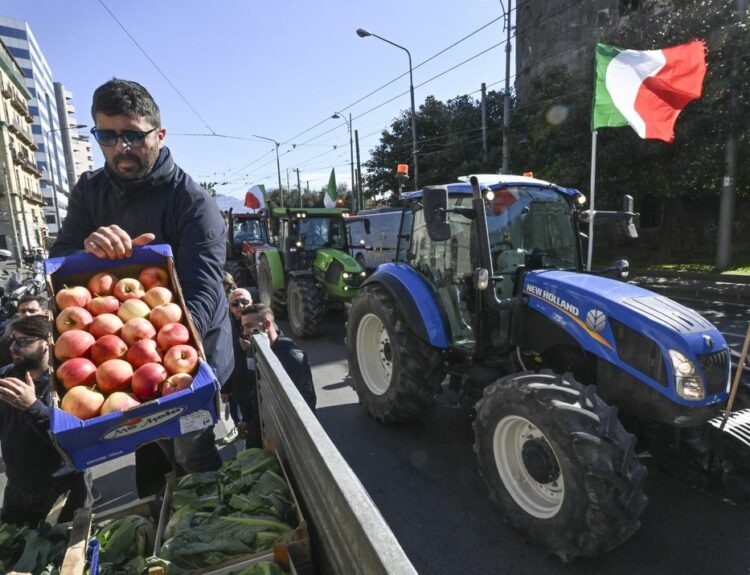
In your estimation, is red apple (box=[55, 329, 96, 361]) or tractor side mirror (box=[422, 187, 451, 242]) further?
tractor side mirror (box=[422, 187, 451, 242])

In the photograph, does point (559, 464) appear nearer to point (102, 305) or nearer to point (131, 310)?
point (131, 310)

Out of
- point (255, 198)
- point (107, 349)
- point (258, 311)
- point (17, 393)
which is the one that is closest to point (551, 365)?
point (258, 311)

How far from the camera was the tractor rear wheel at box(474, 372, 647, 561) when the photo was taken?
219 cm

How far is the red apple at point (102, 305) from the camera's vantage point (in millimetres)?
1702

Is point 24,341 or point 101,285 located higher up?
point 101,285

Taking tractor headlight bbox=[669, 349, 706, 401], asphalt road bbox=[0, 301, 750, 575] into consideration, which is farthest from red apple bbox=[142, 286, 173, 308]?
tractor headlight bbox=[669, 349, 706, 401]

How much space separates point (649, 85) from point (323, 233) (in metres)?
5.50

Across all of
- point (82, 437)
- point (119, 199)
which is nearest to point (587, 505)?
point (82, 437)

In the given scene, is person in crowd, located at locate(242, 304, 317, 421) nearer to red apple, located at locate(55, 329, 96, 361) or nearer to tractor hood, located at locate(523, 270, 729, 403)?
red apple, located at locate(55, 329, 96, 361)

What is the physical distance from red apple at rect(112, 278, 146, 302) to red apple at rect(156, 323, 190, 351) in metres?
0.25

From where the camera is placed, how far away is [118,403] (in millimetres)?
1412

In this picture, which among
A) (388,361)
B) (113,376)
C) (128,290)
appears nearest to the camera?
(113,376)

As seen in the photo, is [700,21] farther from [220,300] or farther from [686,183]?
[220,300]

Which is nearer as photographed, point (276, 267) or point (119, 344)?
point (119, 344)
